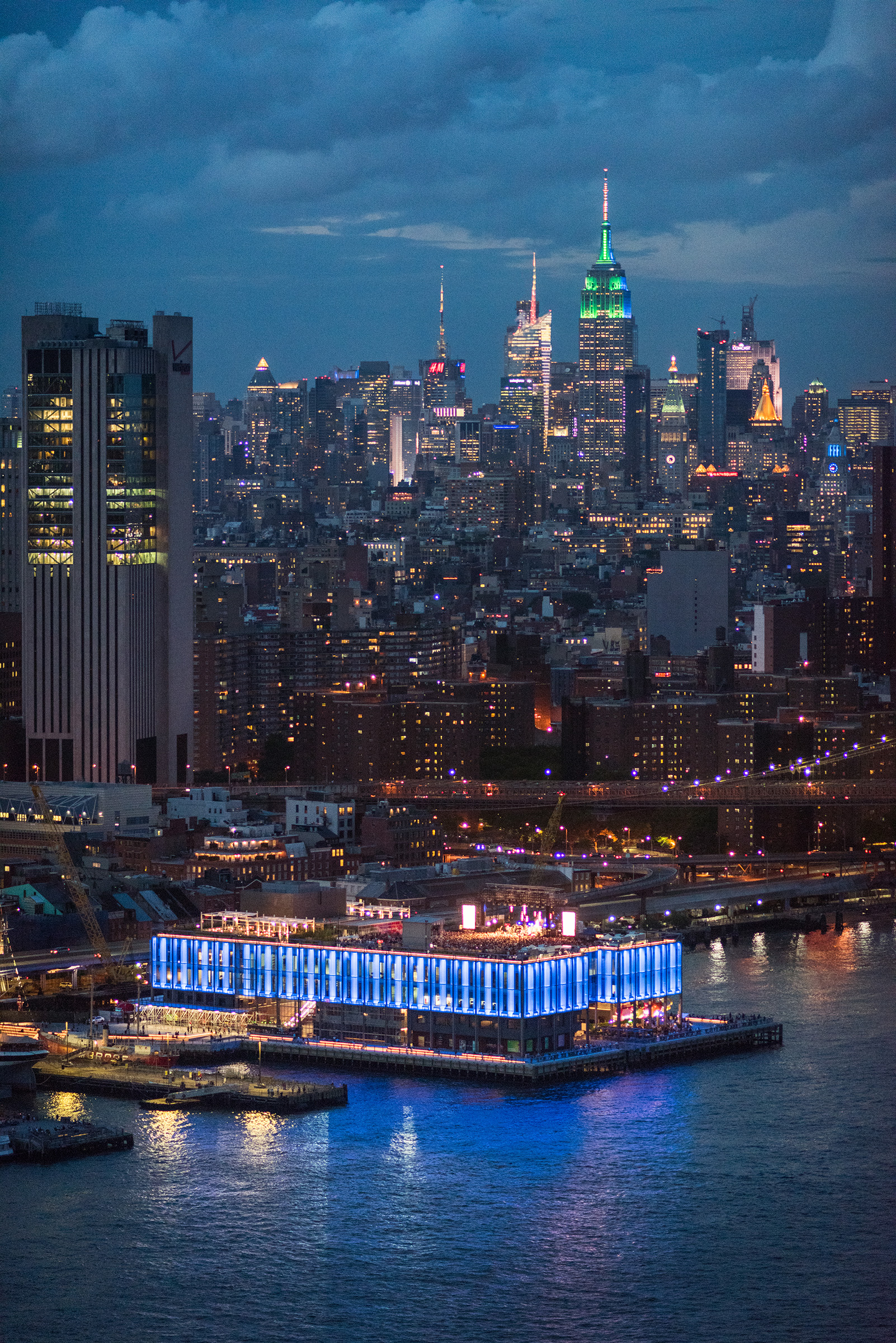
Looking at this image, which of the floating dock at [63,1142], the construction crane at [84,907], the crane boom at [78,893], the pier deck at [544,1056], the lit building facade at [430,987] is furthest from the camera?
the crane boom at [78,893]

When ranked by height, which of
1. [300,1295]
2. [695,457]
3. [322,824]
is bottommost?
[300,1295]

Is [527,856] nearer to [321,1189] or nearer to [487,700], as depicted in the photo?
[487,700]

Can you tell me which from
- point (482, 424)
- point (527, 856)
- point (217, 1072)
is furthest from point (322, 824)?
point (482, 424)

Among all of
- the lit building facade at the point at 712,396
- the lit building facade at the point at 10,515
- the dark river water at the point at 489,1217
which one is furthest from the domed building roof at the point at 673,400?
the dark river water at the point at 489,1217

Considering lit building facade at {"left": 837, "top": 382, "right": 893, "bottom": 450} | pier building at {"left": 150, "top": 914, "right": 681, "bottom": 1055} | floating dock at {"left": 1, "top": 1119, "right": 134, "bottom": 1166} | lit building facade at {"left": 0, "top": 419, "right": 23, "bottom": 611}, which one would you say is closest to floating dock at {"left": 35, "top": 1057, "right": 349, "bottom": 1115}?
floating dock at {"left": 1, "top": 1119, "right": 134, "bottom": 1166}

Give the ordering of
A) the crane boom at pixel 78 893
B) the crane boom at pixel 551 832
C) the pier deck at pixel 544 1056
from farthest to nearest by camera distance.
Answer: the crane boom at pixel 551 832
the crane boom at pixel 78 893
the pier deck at pixel 544 1056

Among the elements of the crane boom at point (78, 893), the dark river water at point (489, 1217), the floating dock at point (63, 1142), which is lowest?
the dark river water at point (489, 1217)

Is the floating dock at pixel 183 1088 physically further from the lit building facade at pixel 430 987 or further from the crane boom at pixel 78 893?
the crane boom at pixel 78 893

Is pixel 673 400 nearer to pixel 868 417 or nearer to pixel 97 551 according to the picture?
pixel 868 417
